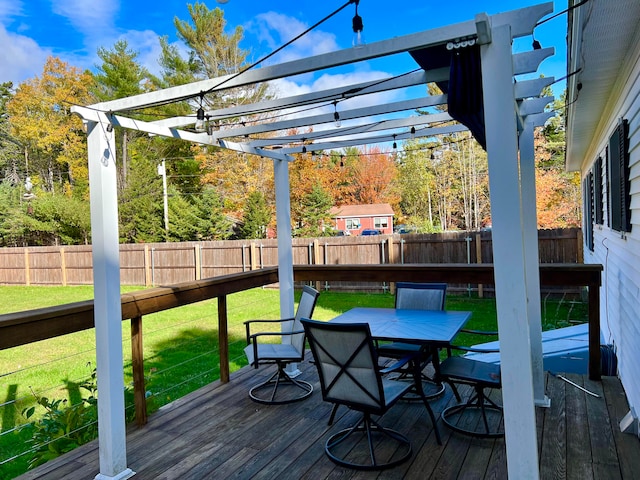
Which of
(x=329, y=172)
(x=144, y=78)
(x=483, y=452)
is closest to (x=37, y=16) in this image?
(x=144, y=78)

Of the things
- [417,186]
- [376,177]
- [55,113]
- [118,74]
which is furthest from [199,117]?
[376,177]

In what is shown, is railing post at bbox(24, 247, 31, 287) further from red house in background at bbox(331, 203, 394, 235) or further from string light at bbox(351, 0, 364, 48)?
string light at bbox(351, 0, 364, 48)

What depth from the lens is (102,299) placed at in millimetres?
2439

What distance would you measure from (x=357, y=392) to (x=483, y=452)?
2.52ft

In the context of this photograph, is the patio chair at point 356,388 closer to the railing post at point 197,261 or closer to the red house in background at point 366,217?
the railing post at point 197,261

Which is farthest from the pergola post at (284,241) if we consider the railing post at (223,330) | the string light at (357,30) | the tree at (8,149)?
the tree at (8,149)

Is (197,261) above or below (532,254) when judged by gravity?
below

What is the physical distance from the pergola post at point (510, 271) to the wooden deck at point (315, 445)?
59cm

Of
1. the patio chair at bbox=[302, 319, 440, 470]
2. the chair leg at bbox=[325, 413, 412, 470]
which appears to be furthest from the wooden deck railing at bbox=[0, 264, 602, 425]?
the chair leg at bbox=[325, 413, 412, 470]

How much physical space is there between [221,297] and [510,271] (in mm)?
2504

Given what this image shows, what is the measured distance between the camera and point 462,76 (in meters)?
1.90

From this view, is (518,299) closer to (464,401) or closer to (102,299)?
(464,401)

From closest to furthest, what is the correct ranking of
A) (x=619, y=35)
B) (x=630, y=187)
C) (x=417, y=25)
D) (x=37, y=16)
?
(x=619, y=35) < (x=630, y=187) < (x=417, y=25) < (x=37, y=16)

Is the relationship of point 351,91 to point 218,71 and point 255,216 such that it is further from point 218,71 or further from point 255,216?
point 218,71
